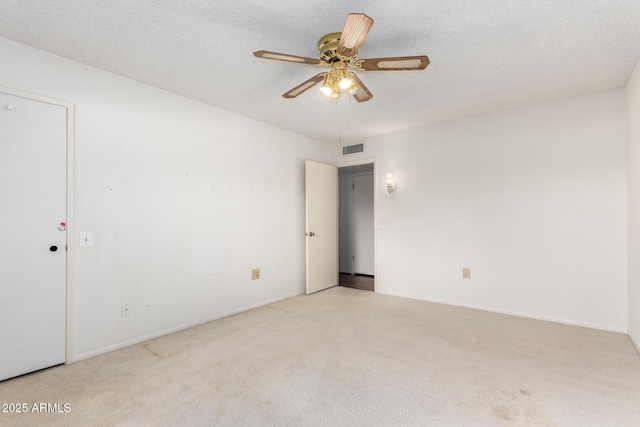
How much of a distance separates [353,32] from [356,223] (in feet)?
15.9

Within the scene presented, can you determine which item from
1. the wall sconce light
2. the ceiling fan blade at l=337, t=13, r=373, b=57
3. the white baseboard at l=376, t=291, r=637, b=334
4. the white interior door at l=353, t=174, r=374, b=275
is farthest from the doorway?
the ceiling fan blade at l=337, t=13, r=373, b=57

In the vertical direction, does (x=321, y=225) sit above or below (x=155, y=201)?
below

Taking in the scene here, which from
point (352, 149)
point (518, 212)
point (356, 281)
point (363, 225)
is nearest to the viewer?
point (518, 212)

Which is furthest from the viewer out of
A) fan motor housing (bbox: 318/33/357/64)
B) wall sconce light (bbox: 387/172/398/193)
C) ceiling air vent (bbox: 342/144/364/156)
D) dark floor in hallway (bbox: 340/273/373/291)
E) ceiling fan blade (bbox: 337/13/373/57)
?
dark floor in hallway (bbox: 340/273/373/291)

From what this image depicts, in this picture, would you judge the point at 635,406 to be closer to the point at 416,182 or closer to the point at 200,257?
the point at 416,182

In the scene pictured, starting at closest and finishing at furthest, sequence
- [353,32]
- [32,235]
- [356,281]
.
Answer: [353,32] → [32,235] → [356,281]

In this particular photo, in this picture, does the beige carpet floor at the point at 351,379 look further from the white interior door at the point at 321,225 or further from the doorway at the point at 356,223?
the doorway at the point at 356,223

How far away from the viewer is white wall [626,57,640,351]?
2500 millimetres

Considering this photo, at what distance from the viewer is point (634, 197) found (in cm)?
263

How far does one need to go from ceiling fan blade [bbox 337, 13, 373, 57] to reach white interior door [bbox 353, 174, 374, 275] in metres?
4.38

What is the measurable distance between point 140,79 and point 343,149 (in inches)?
121

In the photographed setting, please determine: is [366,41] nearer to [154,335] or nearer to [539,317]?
[154,335]

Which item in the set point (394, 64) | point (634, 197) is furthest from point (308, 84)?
point (634, 197)

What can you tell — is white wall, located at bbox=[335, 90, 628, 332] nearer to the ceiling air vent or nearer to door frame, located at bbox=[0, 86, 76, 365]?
the ceiling air vent
